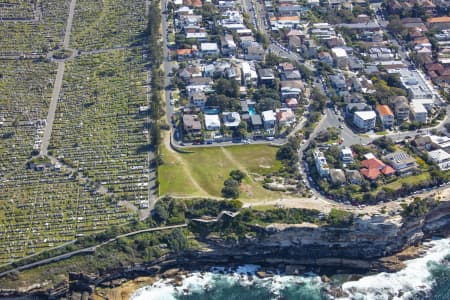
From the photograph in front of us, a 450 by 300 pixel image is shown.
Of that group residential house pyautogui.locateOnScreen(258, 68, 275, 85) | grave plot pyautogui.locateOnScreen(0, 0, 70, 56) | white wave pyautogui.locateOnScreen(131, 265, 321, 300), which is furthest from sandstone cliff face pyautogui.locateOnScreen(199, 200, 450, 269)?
grave plot pyautogui.locateOnScreen(0, 0, 70, 56)

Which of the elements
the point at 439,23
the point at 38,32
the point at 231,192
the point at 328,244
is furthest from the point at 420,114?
the point at 38,32

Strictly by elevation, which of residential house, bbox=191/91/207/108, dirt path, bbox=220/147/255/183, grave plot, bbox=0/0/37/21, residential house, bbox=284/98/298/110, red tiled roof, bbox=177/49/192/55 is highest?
grave plot, bbox=0/0/37/21

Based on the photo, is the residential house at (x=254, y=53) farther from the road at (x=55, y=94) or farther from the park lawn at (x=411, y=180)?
the park lawn at (x=411, y=180)

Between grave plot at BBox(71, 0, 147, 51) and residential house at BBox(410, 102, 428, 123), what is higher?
grave plot at BBox(71, 0, 147, 51)

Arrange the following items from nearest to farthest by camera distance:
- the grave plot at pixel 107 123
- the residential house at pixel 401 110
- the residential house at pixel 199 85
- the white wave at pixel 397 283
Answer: the white wave at pixel 397 283
the grave plot at pixel 107 123
the residential house at pixel 401 110
the residential house at pixel 199 85

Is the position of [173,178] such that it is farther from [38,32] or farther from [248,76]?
[38,32]

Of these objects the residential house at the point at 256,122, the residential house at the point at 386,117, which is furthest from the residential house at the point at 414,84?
the residential house at the point at 256,122

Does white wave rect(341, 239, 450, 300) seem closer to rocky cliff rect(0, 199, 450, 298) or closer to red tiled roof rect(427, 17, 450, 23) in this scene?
rocky cliff rect(0, 199, 450, 298)

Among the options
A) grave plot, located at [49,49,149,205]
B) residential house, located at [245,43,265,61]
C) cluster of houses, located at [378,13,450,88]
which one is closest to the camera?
grave plot, located at [49,49,149,205]
